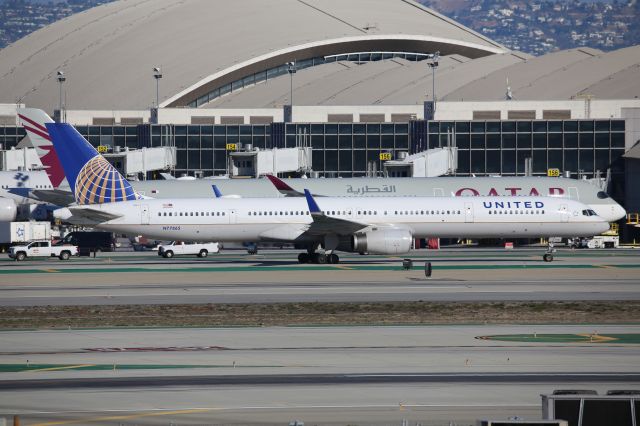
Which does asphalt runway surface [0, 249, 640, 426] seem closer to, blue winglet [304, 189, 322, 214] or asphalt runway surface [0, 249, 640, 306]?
asphalt runway surface [0, 249, 640, 306]

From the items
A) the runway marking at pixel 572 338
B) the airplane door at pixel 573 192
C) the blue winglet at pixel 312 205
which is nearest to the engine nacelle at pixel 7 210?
the blue winglet at pixel 312 205

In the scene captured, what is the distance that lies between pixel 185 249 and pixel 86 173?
15456 millimetres

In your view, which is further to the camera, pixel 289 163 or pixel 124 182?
pixel 289 163

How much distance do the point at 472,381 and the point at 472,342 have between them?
6.45 meters

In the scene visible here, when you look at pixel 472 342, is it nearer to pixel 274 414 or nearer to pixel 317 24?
pixel 274 414

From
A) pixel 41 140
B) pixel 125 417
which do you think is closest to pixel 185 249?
pixel 41 140

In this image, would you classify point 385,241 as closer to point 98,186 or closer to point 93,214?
point 93,214

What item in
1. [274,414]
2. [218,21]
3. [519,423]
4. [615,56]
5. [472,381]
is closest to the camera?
[519,423]

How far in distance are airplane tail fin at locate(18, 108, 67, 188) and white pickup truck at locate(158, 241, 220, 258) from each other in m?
8.60

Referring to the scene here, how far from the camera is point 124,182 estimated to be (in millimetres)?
66375

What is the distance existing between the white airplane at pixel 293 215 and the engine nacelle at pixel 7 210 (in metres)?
24.1

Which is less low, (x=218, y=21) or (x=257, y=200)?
(x=218, y=21)

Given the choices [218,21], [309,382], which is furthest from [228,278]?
[218,21]

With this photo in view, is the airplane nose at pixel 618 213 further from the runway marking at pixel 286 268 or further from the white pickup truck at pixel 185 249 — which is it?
the white pickup truck at pixel 185 249
